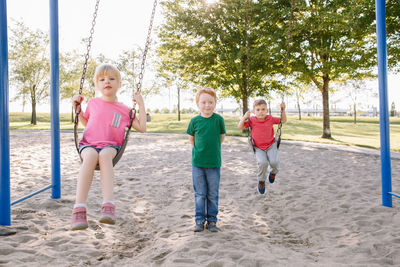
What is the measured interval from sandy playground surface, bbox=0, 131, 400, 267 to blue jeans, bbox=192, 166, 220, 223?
24cm

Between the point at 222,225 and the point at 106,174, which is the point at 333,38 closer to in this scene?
the point at 222,225

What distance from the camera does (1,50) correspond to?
11.0 feet

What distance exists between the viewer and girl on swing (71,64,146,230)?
2.64 metres

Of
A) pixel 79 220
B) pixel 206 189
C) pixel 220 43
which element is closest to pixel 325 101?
pixel 220 43

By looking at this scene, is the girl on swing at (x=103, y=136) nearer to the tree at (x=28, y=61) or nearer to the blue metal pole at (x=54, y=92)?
the blue metal pole at (x=54, y=92)

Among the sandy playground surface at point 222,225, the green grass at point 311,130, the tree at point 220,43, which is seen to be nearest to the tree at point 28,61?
the green grass at point 311,130

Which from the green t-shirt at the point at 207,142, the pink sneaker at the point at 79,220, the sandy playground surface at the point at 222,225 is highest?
Answer: the green t-shirt at the point at 207,142

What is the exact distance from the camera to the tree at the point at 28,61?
80.1ft

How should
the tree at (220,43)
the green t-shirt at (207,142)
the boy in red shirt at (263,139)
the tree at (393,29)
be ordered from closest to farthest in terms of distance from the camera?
the green t-shirt at (207,142)
the boy in red shirt at (263,139)
the tree at (393,29)
the tree at (220,43)

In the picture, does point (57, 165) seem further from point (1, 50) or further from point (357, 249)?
point (357, 249)

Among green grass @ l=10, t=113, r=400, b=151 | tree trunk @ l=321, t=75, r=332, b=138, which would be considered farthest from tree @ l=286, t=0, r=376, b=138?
green grass @ l=10, t=113, r=400, b=151

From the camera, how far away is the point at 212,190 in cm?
345

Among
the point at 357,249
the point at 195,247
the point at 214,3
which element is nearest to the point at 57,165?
the point at 195,247

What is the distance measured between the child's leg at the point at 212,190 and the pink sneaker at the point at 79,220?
1394mm
